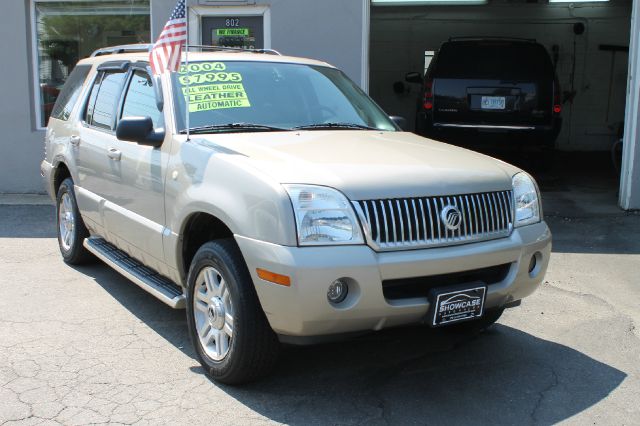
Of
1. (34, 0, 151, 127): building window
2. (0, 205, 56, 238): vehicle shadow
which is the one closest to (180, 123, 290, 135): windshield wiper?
(0, 205, 56, 238): vehicle shadow

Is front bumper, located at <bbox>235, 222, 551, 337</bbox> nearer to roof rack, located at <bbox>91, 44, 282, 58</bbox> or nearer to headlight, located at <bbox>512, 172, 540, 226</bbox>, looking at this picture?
headlight, located at <bbox>512, 172, 540, 226</bbox>

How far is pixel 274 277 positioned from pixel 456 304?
0.96m

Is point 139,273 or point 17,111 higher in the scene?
point 17,111

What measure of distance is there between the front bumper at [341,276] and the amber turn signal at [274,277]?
0.8 inches

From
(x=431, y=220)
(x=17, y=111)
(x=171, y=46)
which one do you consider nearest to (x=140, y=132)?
(x=171, y=46)

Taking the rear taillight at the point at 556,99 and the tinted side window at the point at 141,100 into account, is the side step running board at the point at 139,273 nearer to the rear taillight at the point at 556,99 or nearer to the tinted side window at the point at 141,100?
the tinted side window at the point at 141,100

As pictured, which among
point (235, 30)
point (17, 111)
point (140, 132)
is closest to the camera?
point (140, 132)

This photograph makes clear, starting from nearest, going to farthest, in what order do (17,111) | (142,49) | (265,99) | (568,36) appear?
(265,99)
(142,49)
(17,111)
(568,36)

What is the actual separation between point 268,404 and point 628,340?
2518mm

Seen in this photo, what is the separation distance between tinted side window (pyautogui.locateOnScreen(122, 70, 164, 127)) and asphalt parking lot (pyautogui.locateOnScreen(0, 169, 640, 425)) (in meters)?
1.43

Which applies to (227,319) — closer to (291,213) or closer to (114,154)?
(291,213)

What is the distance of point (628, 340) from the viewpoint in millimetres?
4641

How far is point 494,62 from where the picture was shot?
10.0 metres

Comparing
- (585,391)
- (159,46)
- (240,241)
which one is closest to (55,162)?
(159,46)
